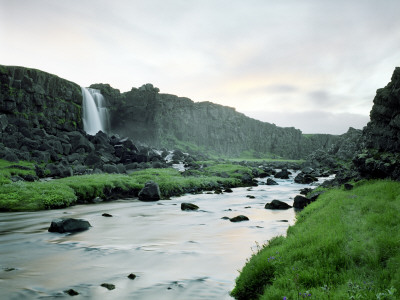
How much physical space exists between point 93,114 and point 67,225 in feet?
304

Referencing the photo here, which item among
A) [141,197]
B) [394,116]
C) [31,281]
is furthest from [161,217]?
[394,116]

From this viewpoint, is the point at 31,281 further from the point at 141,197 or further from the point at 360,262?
the point at 141,197

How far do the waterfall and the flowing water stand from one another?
79.2 metres

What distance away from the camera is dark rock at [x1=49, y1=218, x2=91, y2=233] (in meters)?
16.1

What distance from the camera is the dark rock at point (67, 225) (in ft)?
52.9

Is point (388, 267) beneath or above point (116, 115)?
beneath

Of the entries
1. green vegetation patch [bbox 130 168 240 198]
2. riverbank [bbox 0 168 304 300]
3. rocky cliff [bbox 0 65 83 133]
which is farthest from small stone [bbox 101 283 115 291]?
rocky cliff [bbox 0 65 83 133]

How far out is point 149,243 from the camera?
14.6 m

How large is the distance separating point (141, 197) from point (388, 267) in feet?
80.6

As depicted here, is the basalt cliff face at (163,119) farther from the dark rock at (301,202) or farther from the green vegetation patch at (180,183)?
the dark rock at (301,202)

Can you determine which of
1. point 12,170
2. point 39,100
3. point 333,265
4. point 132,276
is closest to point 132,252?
point 132,276

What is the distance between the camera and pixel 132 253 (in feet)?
42.2

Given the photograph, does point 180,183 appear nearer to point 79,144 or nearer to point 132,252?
point 132,252

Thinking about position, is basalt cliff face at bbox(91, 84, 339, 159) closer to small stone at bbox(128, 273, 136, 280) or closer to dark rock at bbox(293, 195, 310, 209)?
dark rock at bbox(293, 195, 310, 209)
